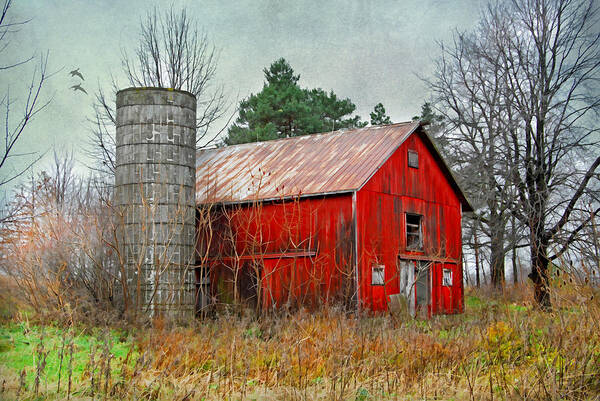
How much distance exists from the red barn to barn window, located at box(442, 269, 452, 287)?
3 cm

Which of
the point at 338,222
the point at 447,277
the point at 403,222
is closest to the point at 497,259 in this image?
the point at 447,277

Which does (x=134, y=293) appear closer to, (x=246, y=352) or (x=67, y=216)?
(x=67, y=216)

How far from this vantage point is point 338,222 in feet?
52.2

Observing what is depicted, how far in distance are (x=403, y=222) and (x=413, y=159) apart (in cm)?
188

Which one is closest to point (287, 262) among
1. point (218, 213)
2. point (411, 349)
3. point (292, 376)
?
point (218, 213)

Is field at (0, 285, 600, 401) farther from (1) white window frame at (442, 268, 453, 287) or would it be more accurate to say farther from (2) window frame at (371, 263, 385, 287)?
(1) white window frame at (442, 268, 453, 287)

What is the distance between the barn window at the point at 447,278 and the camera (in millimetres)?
18953

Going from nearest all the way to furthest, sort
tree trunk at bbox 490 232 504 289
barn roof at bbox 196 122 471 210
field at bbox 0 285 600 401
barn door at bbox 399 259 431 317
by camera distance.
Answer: field at bbox 0 285 600 401 → barn roof at bbox 196 122 471 210 → barn door at bbox 399 259 431 317 → tree trunk at bbox 490 232 504 289

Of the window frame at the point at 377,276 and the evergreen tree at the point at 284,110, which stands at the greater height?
the evergreen tree at the point at 284,110

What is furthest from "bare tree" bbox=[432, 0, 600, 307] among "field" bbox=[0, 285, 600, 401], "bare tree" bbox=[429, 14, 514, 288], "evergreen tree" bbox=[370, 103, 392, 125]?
"evergreen tree" bbox=[370, 103, 392, 125]

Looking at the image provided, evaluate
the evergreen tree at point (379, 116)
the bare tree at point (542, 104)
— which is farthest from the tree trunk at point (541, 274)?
the evergreen tree at point (379, 116)

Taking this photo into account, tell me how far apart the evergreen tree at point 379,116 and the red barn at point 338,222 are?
21.7 meters

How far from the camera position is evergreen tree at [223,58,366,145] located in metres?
33.5

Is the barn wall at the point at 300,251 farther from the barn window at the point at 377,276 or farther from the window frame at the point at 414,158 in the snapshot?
the window frame at the point at 414,158
